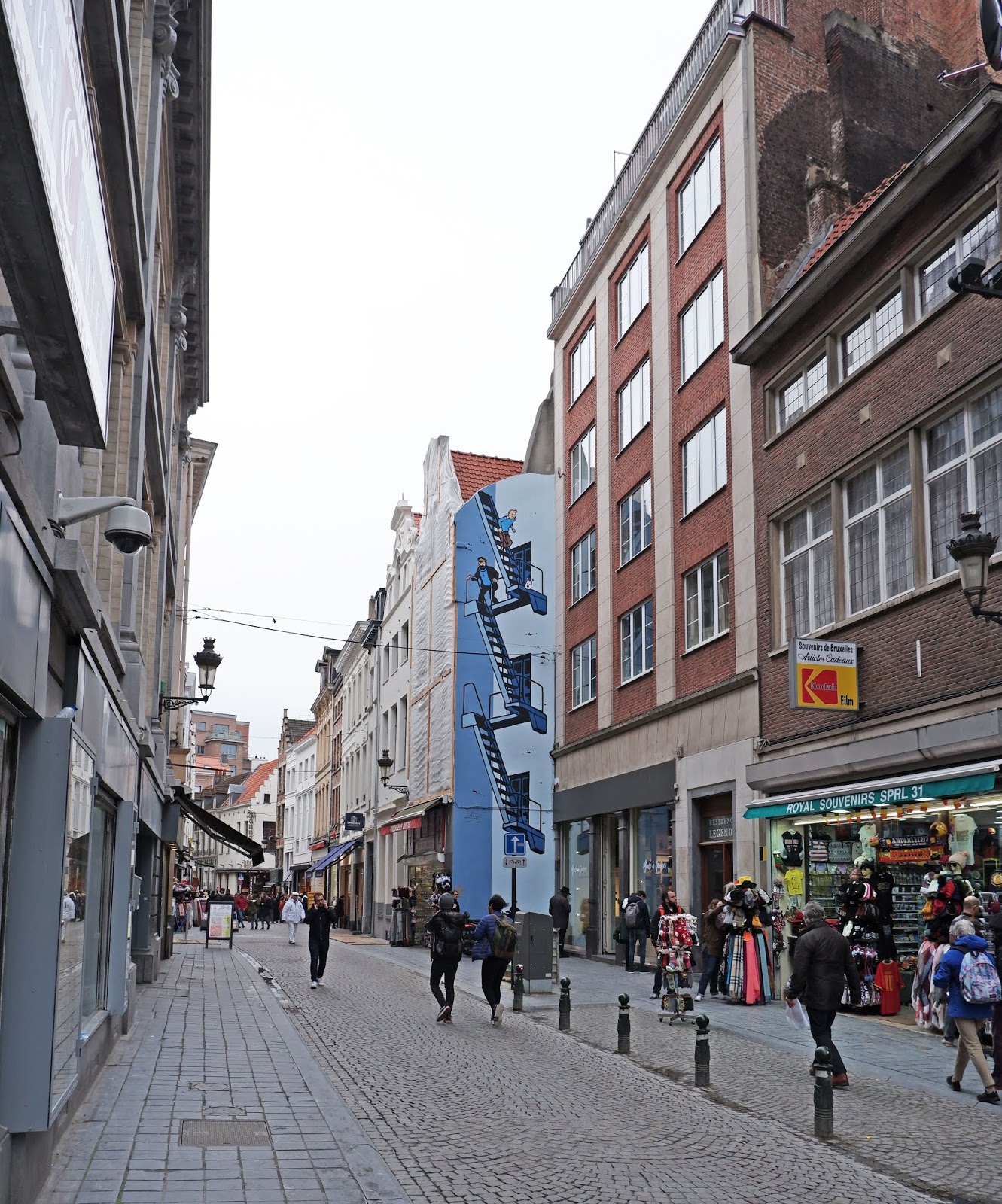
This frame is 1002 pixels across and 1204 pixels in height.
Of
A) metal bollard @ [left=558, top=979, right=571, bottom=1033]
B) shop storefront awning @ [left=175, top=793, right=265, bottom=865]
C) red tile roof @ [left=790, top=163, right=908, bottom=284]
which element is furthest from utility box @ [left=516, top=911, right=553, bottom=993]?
shop storefront awning @ [left=175, top=793, right=265, bottom=865]

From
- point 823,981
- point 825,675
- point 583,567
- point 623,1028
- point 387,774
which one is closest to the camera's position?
point 823,981

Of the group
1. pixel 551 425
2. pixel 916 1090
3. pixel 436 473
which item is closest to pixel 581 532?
pixel 551 425

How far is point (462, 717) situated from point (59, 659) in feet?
96.3

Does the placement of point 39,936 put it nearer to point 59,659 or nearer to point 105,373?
point 59,659

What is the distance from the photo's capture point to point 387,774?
47.6 metres

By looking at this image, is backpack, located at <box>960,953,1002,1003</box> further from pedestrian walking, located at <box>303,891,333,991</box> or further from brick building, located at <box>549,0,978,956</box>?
pedestrian walking, located at <box>303,891,333,991</box>

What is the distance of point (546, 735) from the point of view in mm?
35344

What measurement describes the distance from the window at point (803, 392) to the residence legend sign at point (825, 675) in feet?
13.4

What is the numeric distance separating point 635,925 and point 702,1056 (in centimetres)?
1237

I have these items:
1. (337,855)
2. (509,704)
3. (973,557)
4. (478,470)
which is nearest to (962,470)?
(973,557)


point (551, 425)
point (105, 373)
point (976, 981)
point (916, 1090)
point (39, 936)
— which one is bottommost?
point (916, 1090)

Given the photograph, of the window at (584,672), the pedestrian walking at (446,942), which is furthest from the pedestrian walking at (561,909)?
the pedestrian walking at (446,942)

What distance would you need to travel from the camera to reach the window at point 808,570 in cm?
1933

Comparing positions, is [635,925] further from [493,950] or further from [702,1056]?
[702,1056]
